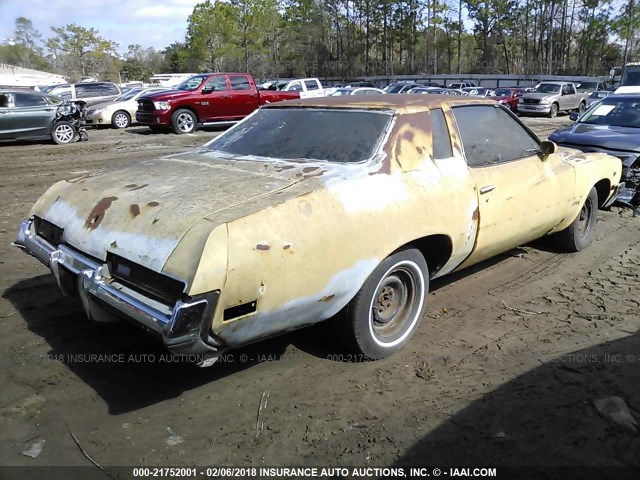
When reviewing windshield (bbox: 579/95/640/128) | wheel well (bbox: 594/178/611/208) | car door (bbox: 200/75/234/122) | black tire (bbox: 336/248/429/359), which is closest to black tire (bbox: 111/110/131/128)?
car door (bbox: 200/75/234/122)

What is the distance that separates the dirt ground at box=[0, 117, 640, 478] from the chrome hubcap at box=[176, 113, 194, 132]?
12.4 metres

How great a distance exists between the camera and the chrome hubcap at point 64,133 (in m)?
14.2

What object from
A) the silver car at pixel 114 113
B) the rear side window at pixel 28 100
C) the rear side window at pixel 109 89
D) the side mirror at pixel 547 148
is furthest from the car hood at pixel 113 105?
the side mirror at pixel 547 148

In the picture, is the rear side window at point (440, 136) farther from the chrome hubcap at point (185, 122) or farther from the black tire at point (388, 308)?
the chrome hubcap at point (185, 122)

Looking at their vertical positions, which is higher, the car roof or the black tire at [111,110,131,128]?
the car roof

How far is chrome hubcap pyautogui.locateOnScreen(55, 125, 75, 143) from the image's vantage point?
46.6 ft

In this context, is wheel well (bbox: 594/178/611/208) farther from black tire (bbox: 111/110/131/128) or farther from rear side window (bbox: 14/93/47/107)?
black tire (bbox: 111/110/131/128)

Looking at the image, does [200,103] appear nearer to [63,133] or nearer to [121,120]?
[63,133]

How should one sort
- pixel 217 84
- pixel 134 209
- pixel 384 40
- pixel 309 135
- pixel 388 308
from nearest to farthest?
pixel 134 209 → pixel 388 308 → pixel 309 135 → pixel 217 84 → pixel 384 40

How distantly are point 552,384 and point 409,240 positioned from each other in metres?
1.18

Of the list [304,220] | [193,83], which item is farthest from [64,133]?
[304,220]

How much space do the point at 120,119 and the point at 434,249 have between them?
1757cm

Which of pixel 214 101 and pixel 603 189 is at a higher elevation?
pixel 214 101

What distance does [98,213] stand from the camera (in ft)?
9.90
